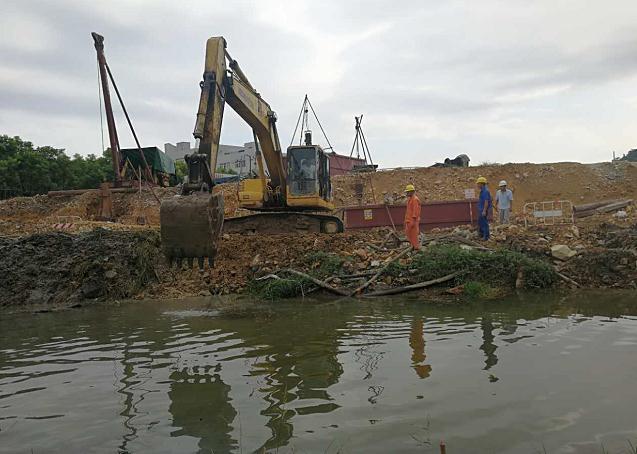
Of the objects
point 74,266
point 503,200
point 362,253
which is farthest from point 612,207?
point 74,266

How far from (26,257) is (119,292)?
101 inches

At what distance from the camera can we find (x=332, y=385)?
4223 mm

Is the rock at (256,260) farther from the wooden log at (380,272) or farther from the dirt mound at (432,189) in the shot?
the dirt mound at (432,189)

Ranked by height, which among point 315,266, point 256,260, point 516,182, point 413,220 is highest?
point 516,182

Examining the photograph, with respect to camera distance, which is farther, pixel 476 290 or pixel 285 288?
pixel 285 288

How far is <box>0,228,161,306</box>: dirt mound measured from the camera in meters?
10.9

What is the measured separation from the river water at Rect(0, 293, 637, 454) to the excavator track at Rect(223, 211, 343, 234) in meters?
6.78

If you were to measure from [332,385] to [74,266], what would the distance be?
9.13 meters

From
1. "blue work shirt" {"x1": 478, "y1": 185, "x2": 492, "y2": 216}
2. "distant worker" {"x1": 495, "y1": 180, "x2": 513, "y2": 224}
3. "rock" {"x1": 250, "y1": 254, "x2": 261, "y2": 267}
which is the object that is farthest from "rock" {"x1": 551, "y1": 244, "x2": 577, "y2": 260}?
"rock" {"x1": 250, "y1": 254, "x2": 261, "y2": 267}

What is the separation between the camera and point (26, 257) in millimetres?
11594

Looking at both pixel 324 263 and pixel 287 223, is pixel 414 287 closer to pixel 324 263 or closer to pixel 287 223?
pixel 324 263

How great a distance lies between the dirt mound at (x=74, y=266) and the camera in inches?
431

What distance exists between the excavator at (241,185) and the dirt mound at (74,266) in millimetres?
3172

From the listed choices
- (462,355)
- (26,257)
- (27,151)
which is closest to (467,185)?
(26,257)
